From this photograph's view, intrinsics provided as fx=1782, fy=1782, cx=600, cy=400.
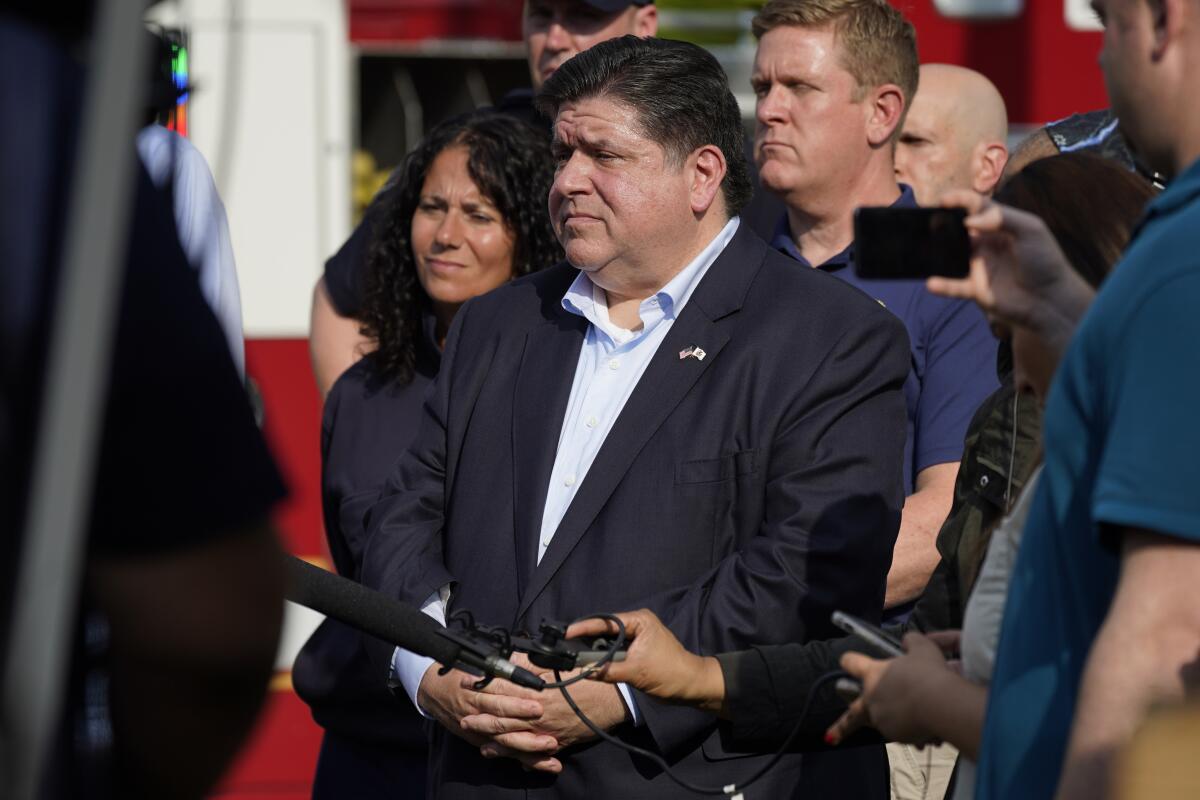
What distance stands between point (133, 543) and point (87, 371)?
0.39 metres

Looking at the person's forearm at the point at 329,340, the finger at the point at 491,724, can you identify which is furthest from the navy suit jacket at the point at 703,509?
the person's forearm at the point at 329,340

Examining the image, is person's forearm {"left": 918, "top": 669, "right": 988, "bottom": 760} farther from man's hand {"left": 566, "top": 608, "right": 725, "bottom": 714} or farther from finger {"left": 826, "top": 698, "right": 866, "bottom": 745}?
man's hand {"left": 566, "top": 608, "right": 725, "bottom": 714}

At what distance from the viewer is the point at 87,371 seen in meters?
1.13

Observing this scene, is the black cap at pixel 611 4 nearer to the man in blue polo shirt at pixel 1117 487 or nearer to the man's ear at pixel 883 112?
the man's ear at pixel 883 112

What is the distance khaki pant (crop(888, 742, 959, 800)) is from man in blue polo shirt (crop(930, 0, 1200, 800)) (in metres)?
2.00

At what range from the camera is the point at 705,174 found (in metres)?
3.43

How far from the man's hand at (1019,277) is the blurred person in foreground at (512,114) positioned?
236 cm

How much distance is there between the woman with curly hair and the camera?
3742 mm

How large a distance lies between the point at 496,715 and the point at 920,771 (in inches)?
50.7

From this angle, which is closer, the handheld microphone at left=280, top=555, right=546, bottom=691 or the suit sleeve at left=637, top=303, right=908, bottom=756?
the handheld microphone at left=280, top=555, right=546, bottom=691

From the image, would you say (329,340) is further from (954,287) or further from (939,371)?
(954,287)

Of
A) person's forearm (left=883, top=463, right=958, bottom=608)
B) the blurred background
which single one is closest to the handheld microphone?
person's forearm (left=883, top=463, right=958, bottom=608)

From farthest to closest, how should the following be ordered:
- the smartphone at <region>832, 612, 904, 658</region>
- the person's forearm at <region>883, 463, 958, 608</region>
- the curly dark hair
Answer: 1. the curly dark hair
2. the person's forearm at <region>883, 463, 958, 608</region>
3. the smartphone at <region>832, 612, 904, 658</region>

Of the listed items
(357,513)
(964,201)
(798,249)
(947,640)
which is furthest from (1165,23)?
(798,249)
